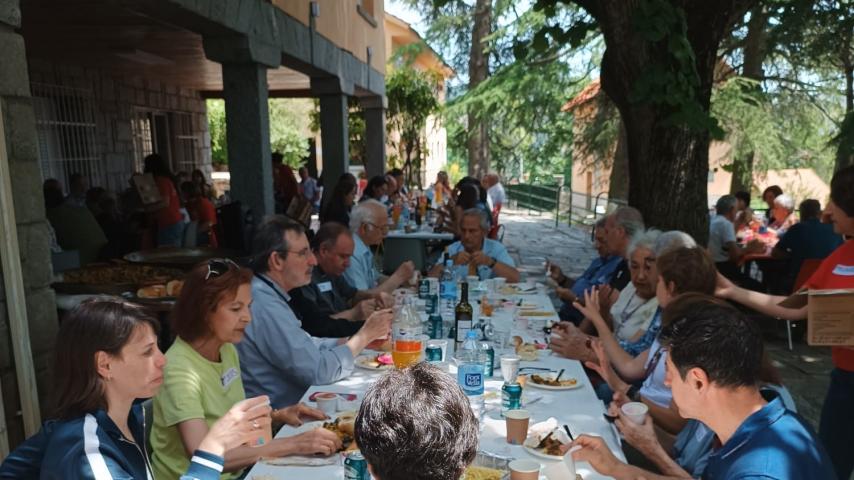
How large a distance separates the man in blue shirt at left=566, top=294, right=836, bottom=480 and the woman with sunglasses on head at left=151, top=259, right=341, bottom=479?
123 cm

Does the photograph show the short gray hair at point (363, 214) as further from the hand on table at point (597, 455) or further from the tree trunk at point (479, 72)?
the tree trunk at point (479, 72)

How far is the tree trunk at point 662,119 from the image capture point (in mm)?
4859

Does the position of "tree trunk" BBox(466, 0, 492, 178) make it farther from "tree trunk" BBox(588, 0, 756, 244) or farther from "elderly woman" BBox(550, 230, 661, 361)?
"elderly woman" BBox(550, 230, 661, 361)

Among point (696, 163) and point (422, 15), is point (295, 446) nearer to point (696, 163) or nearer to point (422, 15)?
point (696, 163)

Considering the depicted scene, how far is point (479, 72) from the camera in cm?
2000

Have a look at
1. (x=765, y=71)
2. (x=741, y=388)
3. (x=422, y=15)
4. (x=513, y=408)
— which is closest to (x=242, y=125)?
(x=513, y=408)

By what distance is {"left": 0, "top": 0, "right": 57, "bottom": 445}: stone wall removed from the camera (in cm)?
285

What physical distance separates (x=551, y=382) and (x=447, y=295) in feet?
5.85

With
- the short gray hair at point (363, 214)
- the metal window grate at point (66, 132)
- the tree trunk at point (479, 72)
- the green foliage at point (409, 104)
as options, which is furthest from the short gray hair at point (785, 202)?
the green foliage at point (409, 104)

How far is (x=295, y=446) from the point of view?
2.24 m

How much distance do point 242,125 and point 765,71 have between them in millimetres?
14255

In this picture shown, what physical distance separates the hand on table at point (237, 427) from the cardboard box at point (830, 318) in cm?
248

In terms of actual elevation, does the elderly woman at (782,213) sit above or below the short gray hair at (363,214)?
below

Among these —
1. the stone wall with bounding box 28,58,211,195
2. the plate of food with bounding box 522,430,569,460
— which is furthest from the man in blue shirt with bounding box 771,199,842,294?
the stone wall with bounding box 28,58,211,195
